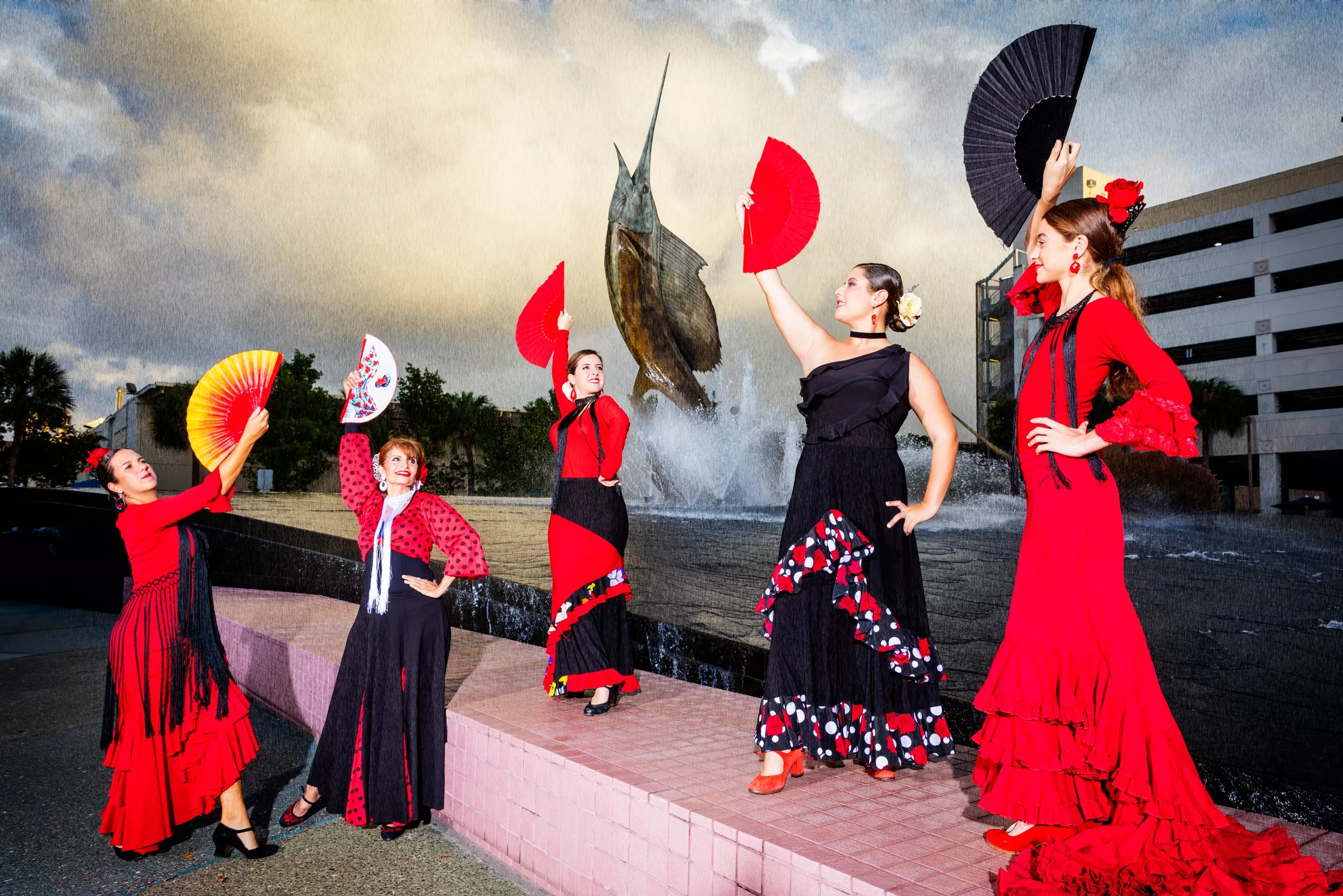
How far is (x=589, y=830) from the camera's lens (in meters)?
2.87

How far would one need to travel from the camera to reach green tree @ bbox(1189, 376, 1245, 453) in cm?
3553

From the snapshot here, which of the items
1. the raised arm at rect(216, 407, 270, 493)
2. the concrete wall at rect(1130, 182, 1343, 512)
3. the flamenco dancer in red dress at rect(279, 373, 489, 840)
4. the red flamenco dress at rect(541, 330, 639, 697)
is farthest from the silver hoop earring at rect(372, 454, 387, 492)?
the concrete wall at rect(1130, 182, 1343, 512)

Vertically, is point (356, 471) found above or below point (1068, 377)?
below

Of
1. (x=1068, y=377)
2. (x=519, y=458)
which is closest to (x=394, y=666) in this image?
(x=1068, y=377)

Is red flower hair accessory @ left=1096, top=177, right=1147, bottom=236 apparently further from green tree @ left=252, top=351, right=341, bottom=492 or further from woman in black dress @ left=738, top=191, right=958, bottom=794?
green tree @ left=252, top=351, right=341, bottom=492

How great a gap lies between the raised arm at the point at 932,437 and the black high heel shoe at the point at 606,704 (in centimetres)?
174

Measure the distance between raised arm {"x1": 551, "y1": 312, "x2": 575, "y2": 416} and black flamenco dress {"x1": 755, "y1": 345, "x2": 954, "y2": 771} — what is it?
1.93 m

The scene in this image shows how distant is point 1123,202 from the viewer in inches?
90.9

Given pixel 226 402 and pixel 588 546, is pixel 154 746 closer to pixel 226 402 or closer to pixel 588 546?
pixel 226 402

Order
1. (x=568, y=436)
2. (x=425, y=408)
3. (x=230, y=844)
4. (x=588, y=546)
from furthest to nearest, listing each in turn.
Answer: (x=425, y=408), (x=568, y=436), (x=588, y=546), (x=230, y=844)

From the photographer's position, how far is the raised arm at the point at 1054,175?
8.25 feet

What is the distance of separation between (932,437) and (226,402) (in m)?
2.61

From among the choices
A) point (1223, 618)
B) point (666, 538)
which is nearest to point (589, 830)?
point (1223, 618)

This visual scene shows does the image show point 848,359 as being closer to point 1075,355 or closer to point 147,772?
point 1075,355
